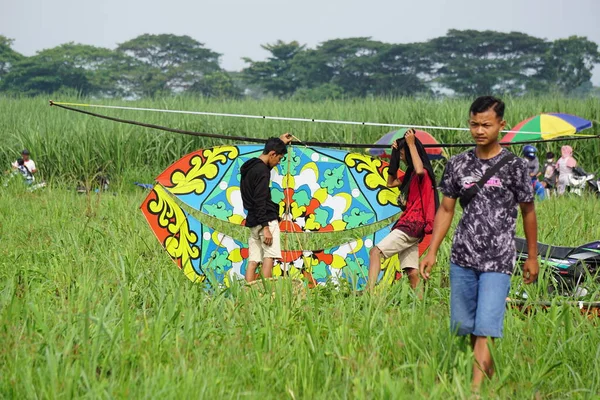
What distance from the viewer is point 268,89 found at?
55.1m

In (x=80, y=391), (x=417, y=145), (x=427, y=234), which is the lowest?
(x=80, y=391)

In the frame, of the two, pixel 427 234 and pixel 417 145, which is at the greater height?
pixel 417 145

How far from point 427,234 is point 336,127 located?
35.2 feet

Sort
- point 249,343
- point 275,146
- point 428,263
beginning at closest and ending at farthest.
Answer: point 428,263 < point 249,343 < point 275,146

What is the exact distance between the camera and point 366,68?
54344mm

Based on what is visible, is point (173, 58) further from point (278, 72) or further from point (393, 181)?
point (393, 181)

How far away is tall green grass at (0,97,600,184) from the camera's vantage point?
45.5 ft

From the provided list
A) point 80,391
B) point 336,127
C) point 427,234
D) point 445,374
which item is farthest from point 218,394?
point 336,127

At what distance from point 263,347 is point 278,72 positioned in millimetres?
51868

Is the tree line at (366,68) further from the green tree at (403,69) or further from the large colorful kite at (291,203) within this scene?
the large colorful kite at (291,203)

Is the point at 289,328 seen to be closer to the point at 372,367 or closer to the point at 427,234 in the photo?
the point at 372,367

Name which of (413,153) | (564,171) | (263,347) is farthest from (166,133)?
(263,347)

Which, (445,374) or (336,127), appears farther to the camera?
(336,127)

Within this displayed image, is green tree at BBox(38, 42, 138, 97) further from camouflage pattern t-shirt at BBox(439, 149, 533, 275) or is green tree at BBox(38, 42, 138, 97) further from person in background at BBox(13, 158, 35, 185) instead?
camouflage pattern t-shirt at BBox(439, 149, 533, 275)
